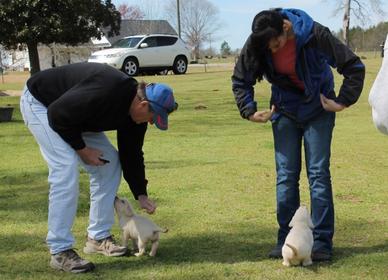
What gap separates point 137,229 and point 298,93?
1.41 meters

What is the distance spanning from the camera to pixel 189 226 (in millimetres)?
4699

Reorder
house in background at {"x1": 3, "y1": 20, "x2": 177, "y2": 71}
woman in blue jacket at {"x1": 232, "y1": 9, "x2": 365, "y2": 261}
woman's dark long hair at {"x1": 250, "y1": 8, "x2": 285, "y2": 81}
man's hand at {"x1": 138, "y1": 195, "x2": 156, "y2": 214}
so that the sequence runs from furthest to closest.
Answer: house in background at {"x1": 3, "y1": 20, "x2": 177, "y2": 71} < man's hand at {"x1": 138, "y1": 195, "x2": 156, "y2": 214} < woman in blue jacket at {"x1": 232, "y1": 9, "x2": 365, "y2": 261} < woman's dark long hair at {"x1": 250, "y1": 8, "x2": 285, "y2": 81}

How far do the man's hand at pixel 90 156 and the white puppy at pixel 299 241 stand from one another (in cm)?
131

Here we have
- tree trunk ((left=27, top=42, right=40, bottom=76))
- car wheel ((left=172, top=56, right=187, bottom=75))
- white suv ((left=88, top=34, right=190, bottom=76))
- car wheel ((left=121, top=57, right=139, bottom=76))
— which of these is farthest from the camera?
car wheel ((left=172, top=56, right=187, bottom=75))

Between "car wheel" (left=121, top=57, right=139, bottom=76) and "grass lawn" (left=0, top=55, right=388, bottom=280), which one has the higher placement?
"grass lawn" (left=0, top=55, right=388, bottom=280)

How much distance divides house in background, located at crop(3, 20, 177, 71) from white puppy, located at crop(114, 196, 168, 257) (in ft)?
113

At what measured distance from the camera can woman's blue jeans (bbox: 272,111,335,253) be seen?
378cm

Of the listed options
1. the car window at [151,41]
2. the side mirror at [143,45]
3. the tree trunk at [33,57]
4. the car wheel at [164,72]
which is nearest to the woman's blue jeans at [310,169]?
the tree trunk at [33,57]

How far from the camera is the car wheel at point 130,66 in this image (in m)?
22.8

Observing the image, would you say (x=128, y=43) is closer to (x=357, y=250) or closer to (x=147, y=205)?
(x=147, y=205)

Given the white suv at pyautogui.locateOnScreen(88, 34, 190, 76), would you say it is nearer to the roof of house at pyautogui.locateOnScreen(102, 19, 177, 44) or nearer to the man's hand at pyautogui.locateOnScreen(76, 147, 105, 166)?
the man's hand at pyautogui.locateOnScreen(76, 147, 105, 166)

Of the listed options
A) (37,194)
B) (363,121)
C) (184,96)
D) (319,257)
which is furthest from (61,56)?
(319,257)

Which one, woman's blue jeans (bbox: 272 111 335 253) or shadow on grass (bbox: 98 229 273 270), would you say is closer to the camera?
woman's blue jeans (bbox: 272 111 335 253)

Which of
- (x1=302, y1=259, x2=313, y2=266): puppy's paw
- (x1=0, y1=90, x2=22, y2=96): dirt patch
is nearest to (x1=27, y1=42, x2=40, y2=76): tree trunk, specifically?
(x1=0, y1=90, x2=22, y2=96): dirt patch
